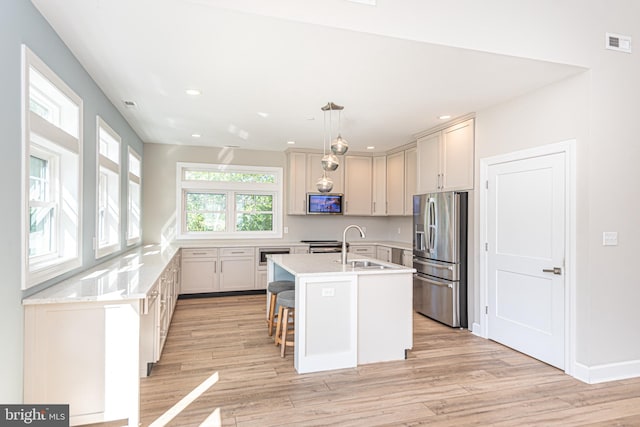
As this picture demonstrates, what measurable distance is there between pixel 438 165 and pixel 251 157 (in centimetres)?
341

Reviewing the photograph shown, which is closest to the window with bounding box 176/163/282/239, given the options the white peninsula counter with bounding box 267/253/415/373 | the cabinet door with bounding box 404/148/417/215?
the cabinet door with bounding box 404/148/417/215

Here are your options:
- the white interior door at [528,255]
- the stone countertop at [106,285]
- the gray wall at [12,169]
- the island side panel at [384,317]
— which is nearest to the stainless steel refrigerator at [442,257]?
the white interior door at [528,255]

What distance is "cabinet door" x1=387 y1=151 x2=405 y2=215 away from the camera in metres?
6.35

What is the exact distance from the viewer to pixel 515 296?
12.0 feet

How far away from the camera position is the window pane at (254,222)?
671cm

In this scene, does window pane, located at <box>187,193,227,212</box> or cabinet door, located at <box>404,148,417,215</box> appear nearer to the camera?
cabinet door, located at <box>404,148,417,215</box>

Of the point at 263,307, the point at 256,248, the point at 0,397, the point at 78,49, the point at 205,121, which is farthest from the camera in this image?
the point at 256,248

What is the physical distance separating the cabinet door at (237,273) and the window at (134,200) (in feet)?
4.56

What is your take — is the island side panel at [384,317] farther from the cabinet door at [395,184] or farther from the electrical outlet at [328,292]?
the cabinet door at [395,184]

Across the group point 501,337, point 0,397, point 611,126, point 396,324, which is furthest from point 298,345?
point 611,126

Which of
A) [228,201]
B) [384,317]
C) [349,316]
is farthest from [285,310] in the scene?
[228,201]

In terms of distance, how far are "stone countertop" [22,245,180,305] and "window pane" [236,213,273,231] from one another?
9.88ft

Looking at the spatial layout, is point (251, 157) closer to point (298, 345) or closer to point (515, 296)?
point (298, 345)

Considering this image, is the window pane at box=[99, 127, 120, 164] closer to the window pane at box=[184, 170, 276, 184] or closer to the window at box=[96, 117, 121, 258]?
the window at box=[96, 117, 121, 258]
